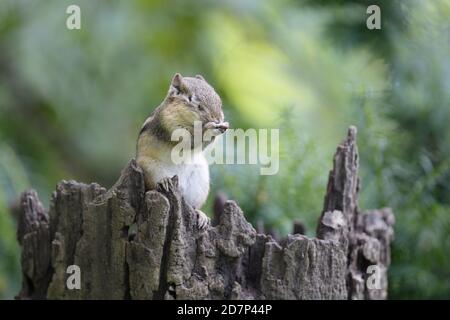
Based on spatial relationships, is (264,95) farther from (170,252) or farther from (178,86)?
(170,252)

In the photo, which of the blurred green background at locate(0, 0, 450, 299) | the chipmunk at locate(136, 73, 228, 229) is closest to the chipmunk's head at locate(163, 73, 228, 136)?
the chipmunk at locate(136, 73, 228, 229)

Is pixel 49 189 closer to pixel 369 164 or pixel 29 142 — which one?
pixel 29 142

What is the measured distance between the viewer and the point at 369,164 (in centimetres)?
325

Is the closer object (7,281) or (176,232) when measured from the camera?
(176,232)

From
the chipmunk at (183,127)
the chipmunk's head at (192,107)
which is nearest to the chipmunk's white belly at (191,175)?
the chipmunk at (183,127)

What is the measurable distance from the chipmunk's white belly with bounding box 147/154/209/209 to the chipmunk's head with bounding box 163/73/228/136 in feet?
0.42

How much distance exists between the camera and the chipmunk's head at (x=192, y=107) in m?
2.22

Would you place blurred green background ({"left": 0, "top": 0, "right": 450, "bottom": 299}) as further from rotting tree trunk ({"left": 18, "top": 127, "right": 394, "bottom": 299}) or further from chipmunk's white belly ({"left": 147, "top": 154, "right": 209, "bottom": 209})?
rotting tree trunk ({"left": 18, "top": 127, "right": 394, "bottom": 299})

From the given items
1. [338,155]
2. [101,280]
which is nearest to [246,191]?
[338,155]

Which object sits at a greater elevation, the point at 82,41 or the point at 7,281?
the point at 82,41

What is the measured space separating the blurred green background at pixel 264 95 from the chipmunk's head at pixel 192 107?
2.66ft

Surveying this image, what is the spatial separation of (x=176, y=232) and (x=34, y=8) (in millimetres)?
2742

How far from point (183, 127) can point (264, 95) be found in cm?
209

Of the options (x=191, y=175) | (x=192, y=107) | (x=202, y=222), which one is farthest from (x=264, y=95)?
(x=202, y=222)
